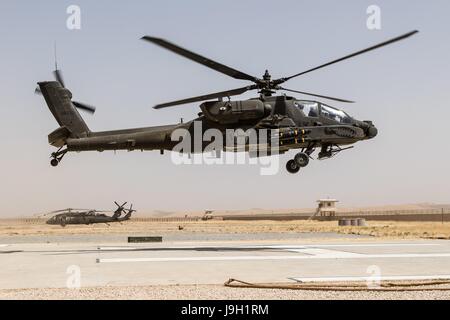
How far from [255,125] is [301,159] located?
2499mm

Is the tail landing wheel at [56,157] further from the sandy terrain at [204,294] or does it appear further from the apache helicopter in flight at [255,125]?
the sandy terrain at [204,294]

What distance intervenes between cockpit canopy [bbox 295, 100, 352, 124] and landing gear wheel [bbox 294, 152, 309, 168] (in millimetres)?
1630

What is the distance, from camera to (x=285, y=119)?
2125cm

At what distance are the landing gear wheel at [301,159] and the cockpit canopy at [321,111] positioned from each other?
1630 mm

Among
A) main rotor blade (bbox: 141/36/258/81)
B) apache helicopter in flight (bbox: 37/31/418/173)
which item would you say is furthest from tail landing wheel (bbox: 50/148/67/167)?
main rotor blade (bbox: 141/36/258/81)

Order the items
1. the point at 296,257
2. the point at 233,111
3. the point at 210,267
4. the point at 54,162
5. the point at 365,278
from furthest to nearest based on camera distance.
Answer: the point at 54,162, the point at 233,111, the point at 296,257, the point at 210,267, the point at 365,278

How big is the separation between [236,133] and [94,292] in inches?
454

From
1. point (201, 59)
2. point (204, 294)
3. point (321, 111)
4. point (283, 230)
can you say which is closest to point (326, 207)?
point (283, 230)

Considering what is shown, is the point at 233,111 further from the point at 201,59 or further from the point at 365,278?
the point at 365,278

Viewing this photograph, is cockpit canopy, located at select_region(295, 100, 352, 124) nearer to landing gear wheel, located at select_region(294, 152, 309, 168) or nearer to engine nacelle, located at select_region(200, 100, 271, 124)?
landing gear wheel, located at select_region(294, 152, 309, 168)

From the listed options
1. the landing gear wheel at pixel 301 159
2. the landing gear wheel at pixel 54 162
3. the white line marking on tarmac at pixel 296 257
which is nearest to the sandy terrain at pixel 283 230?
the white line marking on tarmac at pixel 296 257

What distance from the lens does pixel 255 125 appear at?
20828 mm
